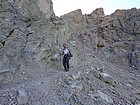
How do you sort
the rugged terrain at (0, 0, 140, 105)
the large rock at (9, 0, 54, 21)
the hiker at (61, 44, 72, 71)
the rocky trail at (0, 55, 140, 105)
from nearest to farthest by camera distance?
the rocky trail at (0, 55, 140, 105), the rugged terrain at (0, 0, 140, 105), the hiker at (61, 44, 72, 71), the large rock at (9, 0, 54, 21)

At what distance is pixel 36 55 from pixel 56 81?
3.21m

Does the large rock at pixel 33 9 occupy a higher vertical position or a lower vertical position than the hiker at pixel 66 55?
higher

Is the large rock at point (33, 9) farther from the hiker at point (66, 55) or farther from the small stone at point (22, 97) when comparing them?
the small stone at point (22, 97)

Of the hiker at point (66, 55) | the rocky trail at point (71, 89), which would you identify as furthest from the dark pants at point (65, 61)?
the rocky trail at point (71, 89)

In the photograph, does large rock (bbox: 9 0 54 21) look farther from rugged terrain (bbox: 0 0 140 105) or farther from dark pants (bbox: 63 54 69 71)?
dark pants (bbox: 63 54 69 71)

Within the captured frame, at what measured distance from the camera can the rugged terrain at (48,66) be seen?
12.9 metres

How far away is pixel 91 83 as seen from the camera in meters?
14.9

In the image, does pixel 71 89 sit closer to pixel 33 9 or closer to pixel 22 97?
pixel 22 97

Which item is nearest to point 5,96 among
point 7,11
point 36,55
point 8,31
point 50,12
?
point 36,55

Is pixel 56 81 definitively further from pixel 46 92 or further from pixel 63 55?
pixel 63 55

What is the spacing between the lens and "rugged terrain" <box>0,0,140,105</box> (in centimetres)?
1286

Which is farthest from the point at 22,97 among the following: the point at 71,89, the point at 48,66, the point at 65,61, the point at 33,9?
the point at 33,9

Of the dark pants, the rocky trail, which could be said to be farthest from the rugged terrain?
the dark pants

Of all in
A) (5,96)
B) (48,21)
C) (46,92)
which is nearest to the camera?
(5,96)
